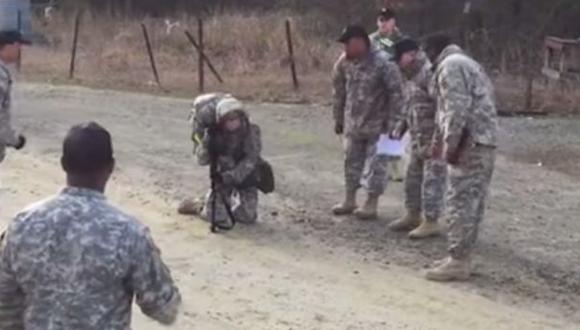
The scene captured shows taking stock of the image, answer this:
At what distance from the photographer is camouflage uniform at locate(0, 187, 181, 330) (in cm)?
397

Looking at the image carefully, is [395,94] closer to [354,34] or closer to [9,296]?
[354,34]

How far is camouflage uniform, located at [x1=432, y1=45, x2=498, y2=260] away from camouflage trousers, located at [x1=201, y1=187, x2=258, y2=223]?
7.68 feet

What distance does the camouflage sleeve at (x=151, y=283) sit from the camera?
4.02 m

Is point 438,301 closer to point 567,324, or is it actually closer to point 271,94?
point 567,324

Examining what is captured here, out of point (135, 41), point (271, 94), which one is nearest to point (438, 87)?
point (271, 94)

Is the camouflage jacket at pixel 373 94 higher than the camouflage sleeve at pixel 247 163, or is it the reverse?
the camouflage jacket at pixel 373 94

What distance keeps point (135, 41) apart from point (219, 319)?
82.3 ft

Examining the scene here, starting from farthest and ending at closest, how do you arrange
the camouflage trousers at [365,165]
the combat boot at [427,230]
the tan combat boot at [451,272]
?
the camouflage trousers at [365,165], the combat boot at [427,230], the tan combat boot at [451,272]

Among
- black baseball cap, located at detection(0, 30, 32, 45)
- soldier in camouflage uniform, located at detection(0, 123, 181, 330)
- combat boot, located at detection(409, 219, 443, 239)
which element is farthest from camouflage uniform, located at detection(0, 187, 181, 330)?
combat boot, located at detection(409, 219, 443, 239)

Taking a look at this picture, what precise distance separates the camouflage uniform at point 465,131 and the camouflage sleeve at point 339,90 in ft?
7.13

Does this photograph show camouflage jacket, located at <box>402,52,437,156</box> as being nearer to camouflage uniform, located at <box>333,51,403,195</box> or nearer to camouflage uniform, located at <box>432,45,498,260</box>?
camouflage uniform, located at <box>333,51,403,195</box>

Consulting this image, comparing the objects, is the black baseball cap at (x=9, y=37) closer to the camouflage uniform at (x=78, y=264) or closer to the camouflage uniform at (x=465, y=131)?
the camouflage uniform at (x=465, y=131)

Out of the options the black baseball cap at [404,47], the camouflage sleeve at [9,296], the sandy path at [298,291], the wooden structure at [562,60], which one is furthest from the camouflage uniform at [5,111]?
the wooden structure at [562,60]

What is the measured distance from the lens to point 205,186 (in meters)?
12.4
